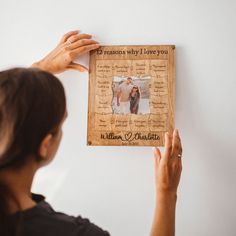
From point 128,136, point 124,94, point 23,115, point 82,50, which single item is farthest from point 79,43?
point 23,115

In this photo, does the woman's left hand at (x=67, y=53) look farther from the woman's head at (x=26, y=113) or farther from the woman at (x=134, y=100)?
the woman's head at (x=26, y=113)

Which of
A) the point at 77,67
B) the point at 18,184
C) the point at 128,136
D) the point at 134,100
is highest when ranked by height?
the point at 77,67

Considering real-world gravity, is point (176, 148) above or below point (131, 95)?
below

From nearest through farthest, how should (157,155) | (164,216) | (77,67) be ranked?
1. (164,216)
2. (157,155)
3. (77,67)

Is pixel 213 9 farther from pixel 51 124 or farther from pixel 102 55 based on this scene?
pixel 51 124

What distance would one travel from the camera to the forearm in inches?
36.3

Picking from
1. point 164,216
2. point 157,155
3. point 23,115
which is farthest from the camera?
point 157,155

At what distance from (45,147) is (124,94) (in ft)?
1.69

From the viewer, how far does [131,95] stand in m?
1.16

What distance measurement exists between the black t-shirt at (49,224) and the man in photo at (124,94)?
0.49 metres

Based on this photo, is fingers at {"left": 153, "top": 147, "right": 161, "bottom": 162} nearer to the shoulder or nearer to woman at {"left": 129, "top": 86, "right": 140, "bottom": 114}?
woman at {"left": 129, "top": 86, "right": 140, "bottom": 114}

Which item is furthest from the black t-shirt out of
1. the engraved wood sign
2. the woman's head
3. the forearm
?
the engraved wood sign

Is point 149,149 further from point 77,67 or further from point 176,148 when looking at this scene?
point 77,67

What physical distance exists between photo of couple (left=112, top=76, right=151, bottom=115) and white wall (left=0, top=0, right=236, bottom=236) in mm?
106
